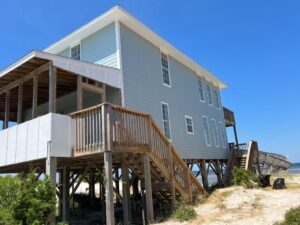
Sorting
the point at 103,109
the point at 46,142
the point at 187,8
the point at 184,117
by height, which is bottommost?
the point at 46,142

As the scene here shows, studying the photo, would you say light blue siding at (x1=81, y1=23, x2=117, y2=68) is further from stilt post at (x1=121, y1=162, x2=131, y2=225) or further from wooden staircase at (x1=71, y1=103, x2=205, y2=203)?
stilt post at (x1=121, y1=162, x2=131, y2=225)

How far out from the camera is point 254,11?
50.5 feet

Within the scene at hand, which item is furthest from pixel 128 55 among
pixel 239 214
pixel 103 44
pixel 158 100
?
pixel 239 214

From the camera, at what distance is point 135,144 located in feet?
31.8

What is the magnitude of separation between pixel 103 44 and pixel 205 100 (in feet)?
33.4

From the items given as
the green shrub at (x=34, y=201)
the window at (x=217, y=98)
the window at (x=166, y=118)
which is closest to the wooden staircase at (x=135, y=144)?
the green shrub at (x=34, y=201)

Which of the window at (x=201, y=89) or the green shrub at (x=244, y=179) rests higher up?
the window at (x=201, y=89)

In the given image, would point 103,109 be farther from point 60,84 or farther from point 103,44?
point 103,44

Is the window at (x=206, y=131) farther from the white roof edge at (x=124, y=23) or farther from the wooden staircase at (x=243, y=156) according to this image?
the white roof edge at (x=124, y=23)

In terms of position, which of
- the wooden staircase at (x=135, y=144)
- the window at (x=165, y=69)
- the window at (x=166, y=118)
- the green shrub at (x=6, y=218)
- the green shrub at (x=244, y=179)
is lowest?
the green shrub at (x=6, y=218)

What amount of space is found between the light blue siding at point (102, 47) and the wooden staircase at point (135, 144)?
3.95 meters

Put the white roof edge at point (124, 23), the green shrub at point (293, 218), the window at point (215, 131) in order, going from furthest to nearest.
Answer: the window at point (215, 131)
the white roof edge at point (124, 23)
the green shrub at point (293, 218)

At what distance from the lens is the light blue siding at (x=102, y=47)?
13.1 m

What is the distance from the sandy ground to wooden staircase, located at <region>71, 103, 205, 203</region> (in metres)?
1.17
